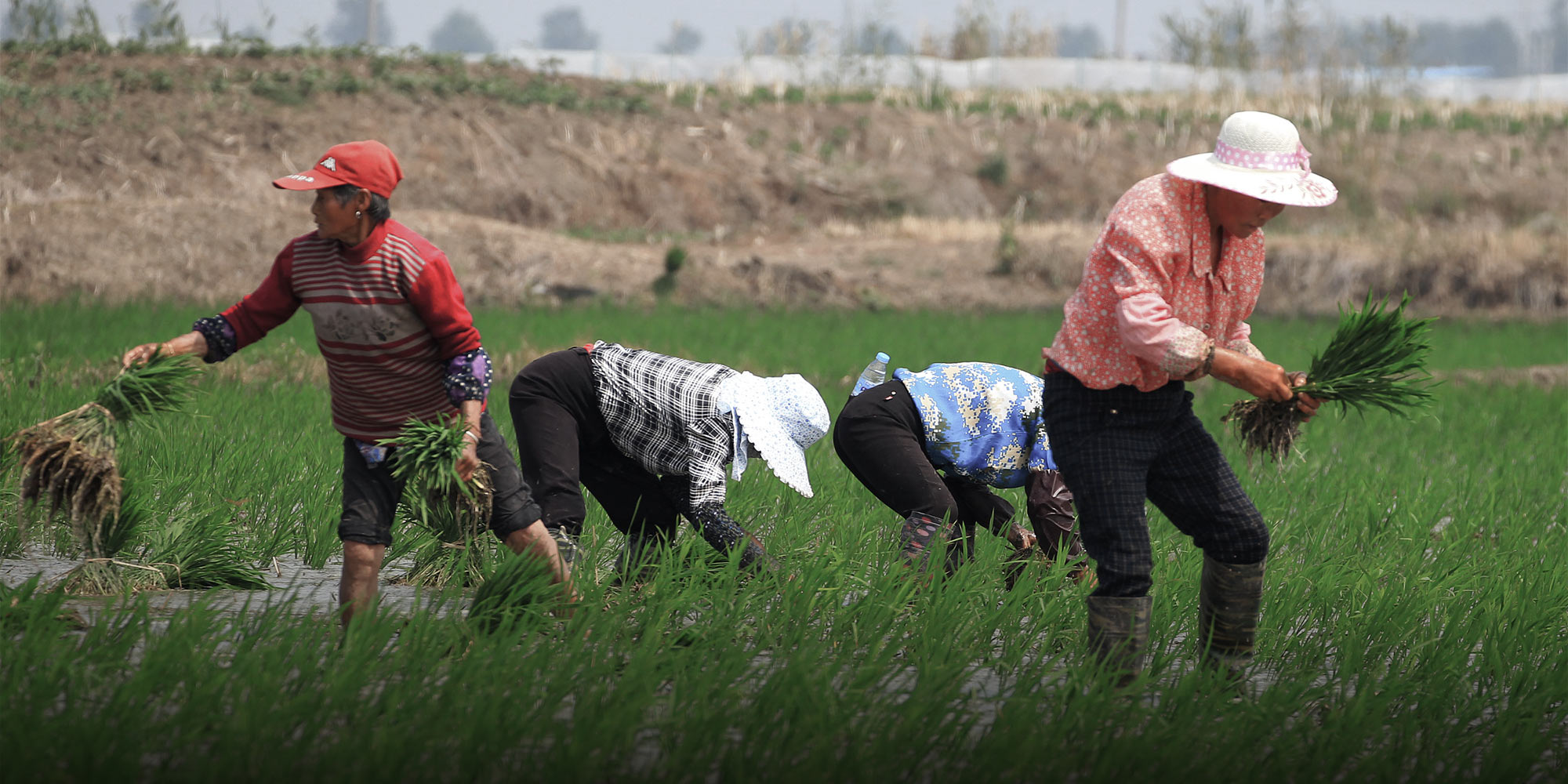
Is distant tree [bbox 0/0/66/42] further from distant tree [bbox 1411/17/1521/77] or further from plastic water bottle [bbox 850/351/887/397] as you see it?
distant tree [bbox 1411/17/1521/77]

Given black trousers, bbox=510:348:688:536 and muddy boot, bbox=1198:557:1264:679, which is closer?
muddy boot, bbox=1198:557:1264:679

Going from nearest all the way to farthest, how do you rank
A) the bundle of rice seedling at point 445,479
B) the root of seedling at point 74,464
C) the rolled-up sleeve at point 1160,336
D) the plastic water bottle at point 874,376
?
1. the rolled-up sleeve at point 1160,336
2. the bundle of rice seedling at point 445,479
3. the root of seedling at point 74,464
4. the plastic water bottle at point 874,376

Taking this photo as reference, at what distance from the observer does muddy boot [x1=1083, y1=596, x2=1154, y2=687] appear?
118 inches

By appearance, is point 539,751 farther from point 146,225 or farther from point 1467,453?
point 146,225

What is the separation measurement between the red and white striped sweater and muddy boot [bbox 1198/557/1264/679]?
1863 mm

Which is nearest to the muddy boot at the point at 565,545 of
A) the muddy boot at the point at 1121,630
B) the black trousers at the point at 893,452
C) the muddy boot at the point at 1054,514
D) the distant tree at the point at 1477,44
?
the black trousers at the point at 893,452

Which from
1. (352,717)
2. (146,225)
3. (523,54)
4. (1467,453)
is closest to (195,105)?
(146,225)

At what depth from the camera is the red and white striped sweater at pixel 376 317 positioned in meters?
3.10

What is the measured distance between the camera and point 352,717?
2.49 m

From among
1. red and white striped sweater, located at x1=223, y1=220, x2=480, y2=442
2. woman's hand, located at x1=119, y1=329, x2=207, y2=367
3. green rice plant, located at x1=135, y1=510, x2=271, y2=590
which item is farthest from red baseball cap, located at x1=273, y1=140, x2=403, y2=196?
green rice plant, located at x1=135, y1=510, x2=271, y2=590

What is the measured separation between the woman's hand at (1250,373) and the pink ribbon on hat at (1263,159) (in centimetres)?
41

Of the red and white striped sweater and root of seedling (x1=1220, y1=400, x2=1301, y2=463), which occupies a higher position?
the red and white striped sweater

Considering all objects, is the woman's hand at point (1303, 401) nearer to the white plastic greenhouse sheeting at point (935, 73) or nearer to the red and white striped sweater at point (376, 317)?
the red and white striped sweater at point (376, 317)

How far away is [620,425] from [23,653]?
66.1 inches
